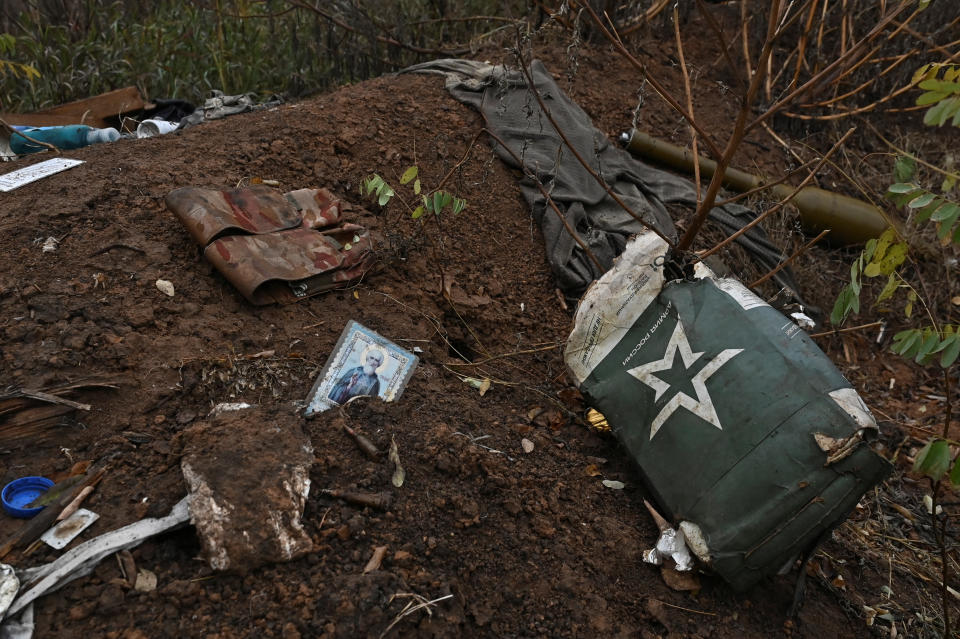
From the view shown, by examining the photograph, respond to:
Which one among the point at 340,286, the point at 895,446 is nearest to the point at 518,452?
the point at 340,286

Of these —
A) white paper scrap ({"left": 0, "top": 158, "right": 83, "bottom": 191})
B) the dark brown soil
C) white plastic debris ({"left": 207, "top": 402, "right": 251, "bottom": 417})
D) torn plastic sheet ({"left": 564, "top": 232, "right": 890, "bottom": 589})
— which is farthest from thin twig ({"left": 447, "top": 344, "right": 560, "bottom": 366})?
white paper scrap ({"left": 0, "top": 158, "right": 83, "bottom": 191})

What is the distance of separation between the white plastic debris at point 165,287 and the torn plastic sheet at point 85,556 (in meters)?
0.90

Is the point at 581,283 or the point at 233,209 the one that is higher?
the point at 233,209

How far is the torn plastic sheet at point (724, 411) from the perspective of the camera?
1776mm

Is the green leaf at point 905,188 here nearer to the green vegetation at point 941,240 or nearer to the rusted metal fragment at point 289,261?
the green vegetation at point 941,240

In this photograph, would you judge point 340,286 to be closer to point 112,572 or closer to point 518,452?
point 518,452

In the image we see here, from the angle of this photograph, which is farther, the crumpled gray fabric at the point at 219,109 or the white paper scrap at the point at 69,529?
the crumpled gray fabric at the point at 219,109

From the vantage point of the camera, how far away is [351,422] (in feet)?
6.69

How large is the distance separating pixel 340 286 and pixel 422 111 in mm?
1407

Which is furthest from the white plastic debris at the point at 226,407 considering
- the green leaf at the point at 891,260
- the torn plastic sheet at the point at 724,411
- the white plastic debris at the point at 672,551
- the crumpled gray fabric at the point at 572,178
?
the green leaf at the point at 891,260

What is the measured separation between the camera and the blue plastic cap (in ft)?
5.48

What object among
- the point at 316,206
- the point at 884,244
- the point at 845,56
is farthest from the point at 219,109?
the point at 884,244

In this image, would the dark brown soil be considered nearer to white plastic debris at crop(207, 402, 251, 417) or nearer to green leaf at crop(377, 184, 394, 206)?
white plastic debris at crop(207, 402, 251, 417)

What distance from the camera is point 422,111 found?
3.63m
